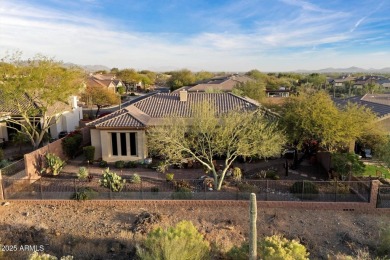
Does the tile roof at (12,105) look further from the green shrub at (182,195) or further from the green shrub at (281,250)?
the green shrub at (281,250)

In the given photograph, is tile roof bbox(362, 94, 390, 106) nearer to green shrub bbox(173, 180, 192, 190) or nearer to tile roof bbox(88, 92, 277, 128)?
tile roof bbox(88, 92, 277, 128)

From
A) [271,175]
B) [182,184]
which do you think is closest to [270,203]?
[271,175]

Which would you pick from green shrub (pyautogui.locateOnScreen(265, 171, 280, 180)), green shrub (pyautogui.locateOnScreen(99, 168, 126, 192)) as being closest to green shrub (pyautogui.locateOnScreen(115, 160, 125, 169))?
green shrub (pyautogui.locateOnScreen(99, 168, 126, 192))

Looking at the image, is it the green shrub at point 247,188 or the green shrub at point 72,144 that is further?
the green shrub at point 72,144

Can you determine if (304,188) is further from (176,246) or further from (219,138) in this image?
(176,246)

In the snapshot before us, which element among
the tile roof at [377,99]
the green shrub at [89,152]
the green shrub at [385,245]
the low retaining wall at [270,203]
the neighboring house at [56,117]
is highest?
the tile roof at [377,99]

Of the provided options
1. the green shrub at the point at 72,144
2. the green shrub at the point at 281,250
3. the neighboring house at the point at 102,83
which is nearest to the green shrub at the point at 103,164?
the green shrub at the point at 72,144
